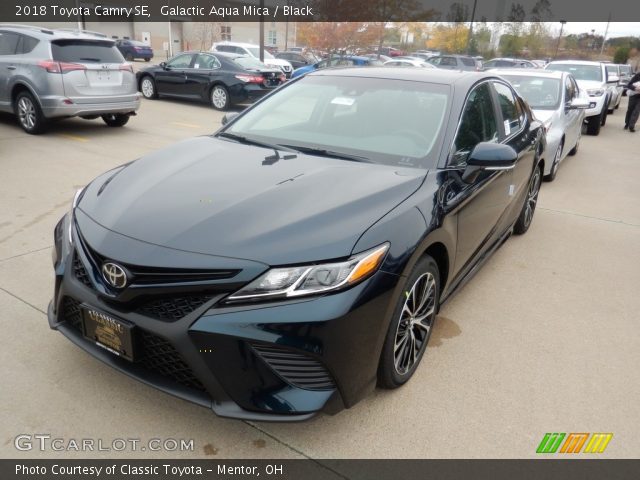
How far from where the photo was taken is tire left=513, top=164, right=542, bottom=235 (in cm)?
511

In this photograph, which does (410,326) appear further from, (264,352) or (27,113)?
(27,113)

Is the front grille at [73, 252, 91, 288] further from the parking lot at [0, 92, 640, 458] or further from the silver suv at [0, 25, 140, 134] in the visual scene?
the silver suv at [0, 25, 140, 134]

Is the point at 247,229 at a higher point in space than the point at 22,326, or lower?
higher

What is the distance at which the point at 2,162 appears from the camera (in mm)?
6723

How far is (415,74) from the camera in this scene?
11.9 feet

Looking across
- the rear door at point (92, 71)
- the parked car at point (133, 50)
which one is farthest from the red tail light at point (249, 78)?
the parked car at point (133, 50)

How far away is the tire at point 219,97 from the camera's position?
13008 millimetres

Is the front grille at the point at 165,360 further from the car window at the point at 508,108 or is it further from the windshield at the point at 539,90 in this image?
the windshield at the point at 539,90

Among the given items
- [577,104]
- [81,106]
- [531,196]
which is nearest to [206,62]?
[81,106]

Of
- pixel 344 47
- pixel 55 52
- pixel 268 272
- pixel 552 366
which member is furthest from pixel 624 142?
pixel 344 47

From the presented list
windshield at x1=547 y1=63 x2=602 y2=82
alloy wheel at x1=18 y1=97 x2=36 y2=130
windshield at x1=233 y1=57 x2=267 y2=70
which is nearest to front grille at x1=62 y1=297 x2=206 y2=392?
alloy wheel at x1=18 y1=97 x2=36 y2=130

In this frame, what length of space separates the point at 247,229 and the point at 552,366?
2.10m

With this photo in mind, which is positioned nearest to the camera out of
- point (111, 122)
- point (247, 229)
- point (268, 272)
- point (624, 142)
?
point (268, 272)
